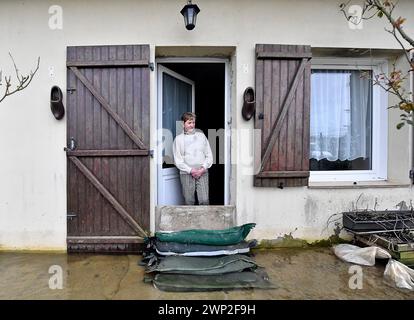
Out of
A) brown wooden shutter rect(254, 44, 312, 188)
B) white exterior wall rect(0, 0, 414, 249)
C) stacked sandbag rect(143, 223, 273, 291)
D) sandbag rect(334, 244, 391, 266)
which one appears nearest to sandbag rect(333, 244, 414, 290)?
sandbag rect(334, 244, 391, 266)

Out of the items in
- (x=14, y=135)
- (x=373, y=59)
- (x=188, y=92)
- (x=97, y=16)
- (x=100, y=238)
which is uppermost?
(x=97, y=16)

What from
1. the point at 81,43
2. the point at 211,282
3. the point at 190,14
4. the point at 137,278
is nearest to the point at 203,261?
the point at 211,282

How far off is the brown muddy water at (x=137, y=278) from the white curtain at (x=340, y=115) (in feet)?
4.66

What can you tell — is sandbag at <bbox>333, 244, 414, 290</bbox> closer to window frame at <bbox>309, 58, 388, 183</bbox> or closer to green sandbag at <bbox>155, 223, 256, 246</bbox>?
window frame at <bbox>309, 58, 388, 183</bbox>

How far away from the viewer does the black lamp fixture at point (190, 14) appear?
3420mm

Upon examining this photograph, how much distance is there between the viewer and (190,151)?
4.00m

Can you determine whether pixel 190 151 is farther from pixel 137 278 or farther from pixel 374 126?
pixel 374 126

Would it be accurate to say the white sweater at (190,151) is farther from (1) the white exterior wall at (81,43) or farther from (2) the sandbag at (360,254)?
(2) the sandbag at (360,254)

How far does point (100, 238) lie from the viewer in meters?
3.77

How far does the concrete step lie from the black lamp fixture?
217 cm

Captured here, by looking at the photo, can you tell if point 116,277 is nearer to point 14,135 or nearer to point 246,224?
point 246,224

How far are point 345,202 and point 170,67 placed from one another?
3.03 metres

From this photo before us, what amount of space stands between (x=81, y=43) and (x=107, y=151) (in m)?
1.37
